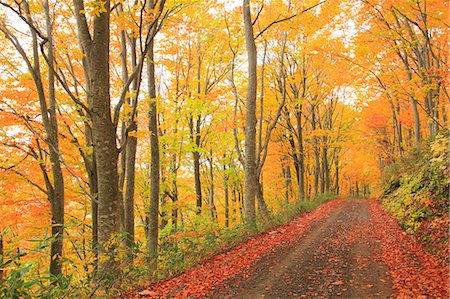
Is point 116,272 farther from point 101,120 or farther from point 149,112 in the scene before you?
point 149,112

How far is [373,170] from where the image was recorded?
1377 inches

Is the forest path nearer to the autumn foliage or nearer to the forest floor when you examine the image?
the forest floor

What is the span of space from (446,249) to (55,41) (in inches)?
499

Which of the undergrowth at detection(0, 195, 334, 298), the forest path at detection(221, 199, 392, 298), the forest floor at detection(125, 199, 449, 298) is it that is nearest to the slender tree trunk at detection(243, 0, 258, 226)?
the undergrowth at detection(0, 195, 334, 298)

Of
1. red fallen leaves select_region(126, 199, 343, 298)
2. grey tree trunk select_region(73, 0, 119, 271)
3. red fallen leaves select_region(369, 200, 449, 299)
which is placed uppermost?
grey tree trunk select_region(73, 0, 119, 271)

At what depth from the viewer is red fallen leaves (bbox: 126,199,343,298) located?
552cm

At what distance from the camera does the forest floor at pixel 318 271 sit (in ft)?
16.9

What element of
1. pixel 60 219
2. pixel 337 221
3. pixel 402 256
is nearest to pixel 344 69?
pixel 337 221

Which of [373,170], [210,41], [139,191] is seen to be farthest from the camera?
[373,170]

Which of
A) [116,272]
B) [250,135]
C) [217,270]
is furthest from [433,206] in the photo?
[116,272]

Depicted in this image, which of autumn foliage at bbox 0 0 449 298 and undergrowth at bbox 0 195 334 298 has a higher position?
autumn foliage at bbox 0 0 449 298

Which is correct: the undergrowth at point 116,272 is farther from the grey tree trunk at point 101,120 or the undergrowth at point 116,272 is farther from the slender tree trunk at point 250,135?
the slender tree trunk at point 250,135

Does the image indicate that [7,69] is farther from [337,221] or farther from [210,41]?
[337,221]

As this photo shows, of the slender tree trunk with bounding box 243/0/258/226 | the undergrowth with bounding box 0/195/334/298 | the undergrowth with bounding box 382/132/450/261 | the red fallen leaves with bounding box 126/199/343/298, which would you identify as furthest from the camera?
the slender tree trunk with bounding box 243/0/258/226
